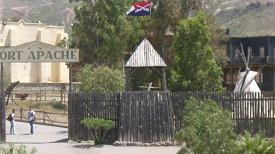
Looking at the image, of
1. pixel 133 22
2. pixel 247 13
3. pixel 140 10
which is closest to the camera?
pixel 140 10

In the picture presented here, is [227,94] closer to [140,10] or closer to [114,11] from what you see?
[140,10]

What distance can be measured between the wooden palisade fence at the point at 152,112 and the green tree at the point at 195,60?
49.5 feet

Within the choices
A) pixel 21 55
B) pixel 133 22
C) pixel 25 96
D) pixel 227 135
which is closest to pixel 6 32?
pixel 25 96

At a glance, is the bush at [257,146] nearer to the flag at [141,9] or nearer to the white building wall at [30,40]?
the flag at [141,9]

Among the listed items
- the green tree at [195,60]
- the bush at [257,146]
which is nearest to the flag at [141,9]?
the green tree at [195,60]

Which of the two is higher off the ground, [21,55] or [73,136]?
[21,55]

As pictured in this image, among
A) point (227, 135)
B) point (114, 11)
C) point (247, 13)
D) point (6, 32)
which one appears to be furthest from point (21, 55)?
point (247, 13)

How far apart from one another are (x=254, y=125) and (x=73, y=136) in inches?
300

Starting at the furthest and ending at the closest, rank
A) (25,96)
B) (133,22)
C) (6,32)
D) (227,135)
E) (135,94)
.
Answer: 1. (6,32)
2. (25,96)
3. (133,22)
4. (135,94)
5. (227,135)

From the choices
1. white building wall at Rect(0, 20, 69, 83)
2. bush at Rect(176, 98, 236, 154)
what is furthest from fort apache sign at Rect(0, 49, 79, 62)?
white building wall at Rect(0, 20, 69, 83)

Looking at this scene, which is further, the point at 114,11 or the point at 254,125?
the point at 114,11

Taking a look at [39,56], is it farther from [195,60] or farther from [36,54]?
[195,60]

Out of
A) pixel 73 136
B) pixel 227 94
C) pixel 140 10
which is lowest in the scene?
pixel 73 136

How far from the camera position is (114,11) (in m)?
46.6
